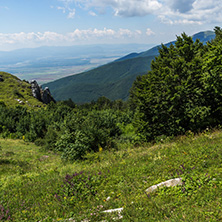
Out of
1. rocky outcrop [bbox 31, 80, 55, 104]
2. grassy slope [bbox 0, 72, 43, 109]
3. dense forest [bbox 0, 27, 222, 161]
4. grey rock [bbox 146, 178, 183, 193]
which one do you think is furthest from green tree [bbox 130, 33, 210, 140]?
rocky outcrop [bbox 31, 80, 55, 104]

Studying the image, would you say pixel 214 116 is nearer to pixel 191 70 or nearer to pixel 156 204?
pixel 191 70

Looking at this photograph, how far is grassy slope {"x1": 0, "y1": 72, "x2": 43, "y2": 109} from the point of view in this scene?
290ft

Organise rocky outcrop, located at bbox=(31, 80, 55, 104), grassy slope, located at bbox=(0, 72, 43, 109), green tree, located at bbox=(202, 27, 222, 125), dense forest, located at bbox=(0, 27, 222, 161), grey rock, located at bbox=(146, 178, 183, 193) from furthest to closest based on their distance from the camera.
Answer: rocky outcrop, located at bbox=(31, 80, 55, 104)
grassy slope, located at bbox=(0, 72, 43, 109)
dense forest, located at bbox=(0, 27, 222, 161)
green tree, located at bbox=(202, 27, 222, 125)
grey rock, located at bbox=(146, 178, 183, 193)

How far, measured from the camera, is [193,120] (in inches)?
830

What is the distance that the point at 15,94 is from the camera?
96.2m

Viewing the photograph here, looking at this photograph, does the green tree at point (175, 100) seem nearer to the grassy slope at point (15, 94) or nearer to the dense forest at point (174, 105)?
the dense forest at point (174, 105)

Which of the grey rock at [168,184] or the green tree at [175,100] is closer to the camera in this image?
the grey rock at [168,184]

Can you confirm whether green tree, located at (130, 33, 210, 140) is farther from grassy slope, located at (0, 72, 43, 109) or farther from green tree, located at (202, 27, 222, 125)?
grassy slope, located at (0, 72, 43, 109)

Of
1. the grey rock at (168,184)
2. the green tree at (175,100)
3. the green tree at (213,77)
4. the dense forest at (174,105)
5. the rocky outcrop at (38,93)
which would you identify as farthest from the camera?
the rocky outcrop at (38,93)

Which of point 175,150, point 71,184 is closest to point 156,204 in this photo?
point 71,184

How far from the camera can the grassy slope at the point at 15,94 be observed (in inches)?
3482

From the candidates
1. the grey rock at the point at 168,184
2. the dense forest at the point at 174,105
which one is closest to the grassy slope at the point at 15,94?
the dense forest at the point at 174,105

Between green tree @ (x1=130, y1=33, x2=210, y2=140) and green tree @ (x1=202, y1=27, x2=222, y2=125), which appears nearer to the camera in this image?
green tree @ (x1=202, y1=27, x2=222, y2=125)

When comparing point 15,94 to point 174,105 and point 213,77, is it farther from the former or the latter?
point 213,77
